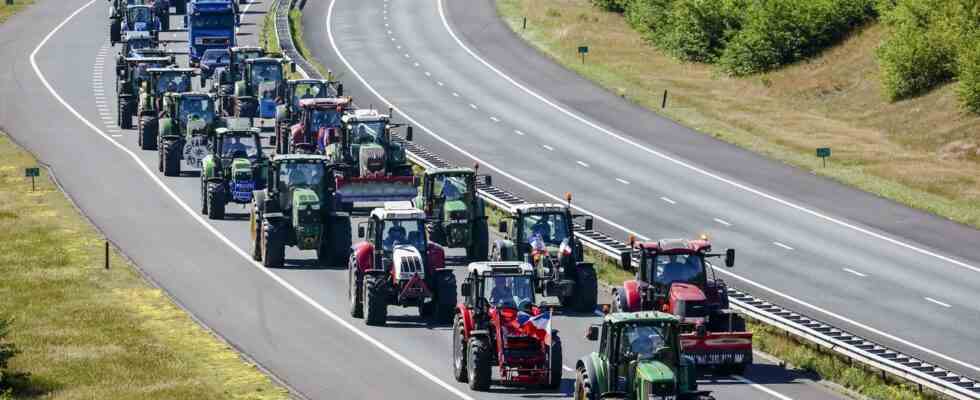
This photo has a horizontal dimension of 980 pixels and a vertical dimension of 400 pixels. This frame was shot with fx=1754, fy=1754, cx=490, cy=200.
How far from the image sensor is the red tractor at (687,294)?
4059 cm

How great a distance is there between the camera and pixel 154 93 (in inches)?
3031

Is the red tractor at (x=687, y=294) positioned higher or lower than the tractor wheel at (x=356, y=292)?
higher

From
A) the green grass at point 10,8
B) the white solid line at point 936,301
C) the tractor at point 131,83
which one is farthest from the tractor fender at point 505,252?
the green grass at point 10,8

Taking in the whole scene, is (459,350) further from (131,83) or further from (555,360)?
(131,83)

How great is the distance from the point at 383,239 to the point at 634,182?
1086 inches

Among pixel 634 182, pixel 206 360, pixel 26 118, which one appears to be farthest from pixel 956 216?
pixel 26 118

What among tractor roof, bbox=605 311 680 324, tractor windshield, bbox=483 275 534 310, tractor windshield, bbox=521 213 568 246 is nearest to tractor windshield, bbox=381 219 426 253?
tractor windshield, bbox=521 213 568 246

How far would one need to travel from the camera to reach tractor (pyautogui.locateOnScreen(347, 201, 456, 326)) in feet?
Result: 149

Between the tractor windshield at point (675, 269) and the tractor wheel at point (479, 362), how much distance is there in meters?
5.70

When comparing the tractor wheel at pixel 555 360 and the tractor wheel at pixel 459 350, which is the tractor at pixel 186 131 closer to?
the tractor wheel at pixel 459 350

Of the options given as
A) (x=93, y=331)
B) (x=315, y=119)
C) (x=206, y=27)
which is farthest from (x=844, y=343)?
(x=206, y=27)

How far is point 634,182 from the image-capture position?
7231cm

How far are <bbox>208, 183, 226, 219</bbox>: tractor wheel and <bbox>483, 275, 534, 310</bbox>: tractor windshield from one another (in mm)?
24815

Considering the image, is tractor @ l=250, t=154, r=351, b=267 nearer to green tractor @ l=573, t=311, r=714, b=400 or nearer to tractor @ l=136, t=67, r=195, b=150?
green tractor @ l=573, t=311, r=714, b=400
